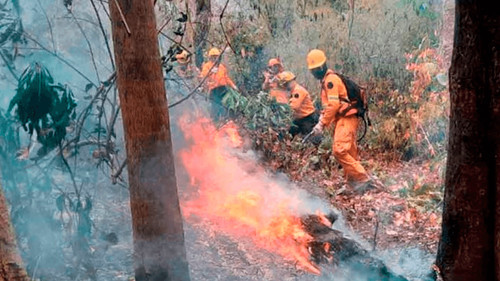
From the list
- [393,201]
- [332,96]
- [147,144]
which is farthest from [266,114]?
[147,144]

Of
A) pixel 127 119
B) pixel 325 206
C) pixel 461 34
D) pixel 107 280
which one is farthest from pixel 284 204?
pixel 461 34

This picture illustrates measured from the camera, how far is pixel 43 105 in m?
4.05

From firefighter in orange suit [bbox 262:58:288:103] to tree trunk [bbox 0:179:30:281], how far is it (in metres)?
7.45

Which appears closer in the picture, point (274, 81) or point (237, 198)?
point (237, 198)

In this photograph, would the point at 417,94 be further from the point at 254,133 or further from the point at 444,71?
the point at 254,133

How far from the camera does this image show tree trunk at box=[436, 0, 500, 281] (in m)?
2.73

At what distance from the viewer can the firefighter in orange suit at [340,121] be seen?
7316 millimetres

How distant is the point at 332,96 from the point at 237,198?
207 centimetres

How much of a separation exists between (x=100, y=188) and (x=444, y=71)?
21.1 ft

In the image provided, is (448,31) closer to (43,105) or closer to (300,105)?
(300,105)

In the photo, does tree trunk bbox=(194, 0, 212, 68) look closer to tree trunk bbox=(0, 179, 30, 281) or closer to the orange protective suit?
the orange protective suit

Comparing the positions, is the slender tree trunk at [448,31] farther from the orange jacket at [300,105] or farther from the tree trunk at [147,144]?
the tree trunk at [147,144]

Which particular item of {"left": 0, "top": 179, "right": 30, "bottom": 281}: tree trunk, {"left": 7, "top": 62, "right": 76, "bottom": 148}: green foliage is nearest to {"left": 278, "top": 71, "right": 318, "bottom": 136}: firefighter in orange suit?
{"left": 7, "top": 62, "right": 76, "bottom": 148}: green foliage

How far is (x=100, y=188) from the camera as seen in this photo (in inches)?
241
